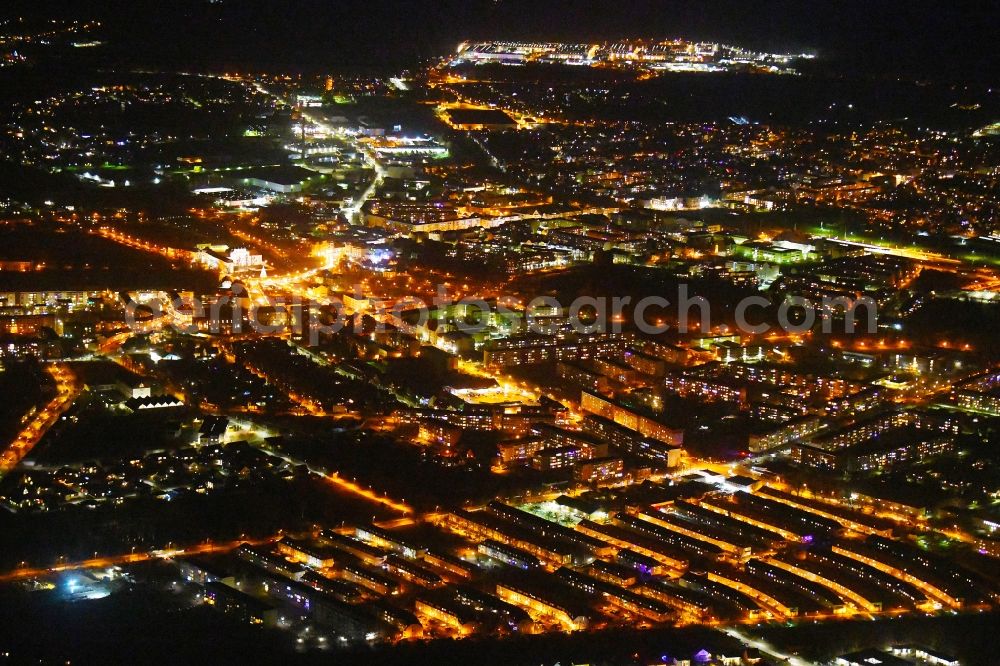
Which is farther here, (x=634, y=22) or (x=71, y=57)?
(x=634, y=22)

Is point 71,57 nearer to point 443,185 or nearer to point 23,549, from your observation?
point 443,185

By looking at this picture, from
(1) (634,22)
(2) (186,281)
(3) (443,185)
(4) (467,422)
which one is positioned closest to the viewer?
(4) (467,422)

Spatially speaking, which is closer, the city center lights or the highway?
the city center lights

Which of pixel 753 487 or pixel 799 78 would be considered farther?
pixel 799 78

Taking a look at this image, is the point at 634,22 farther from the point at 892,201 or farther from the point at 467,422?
the point at 467,422

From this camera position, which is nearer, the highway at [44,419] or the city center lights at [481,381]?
the city center lights at [481,381]

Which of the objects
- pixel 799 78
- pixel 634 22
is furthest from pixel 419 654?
pixel 634 22

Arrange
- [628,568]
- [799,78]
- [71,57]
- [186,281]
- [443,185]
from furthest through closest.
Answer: [799,78] → [71,57] → [443,185] → [186,281] → [628,568]

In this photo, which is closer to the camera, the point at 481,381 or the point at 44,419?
the point at 44,419

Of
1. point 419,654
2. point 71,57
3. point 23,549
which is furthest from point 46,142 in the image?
point 419,654
